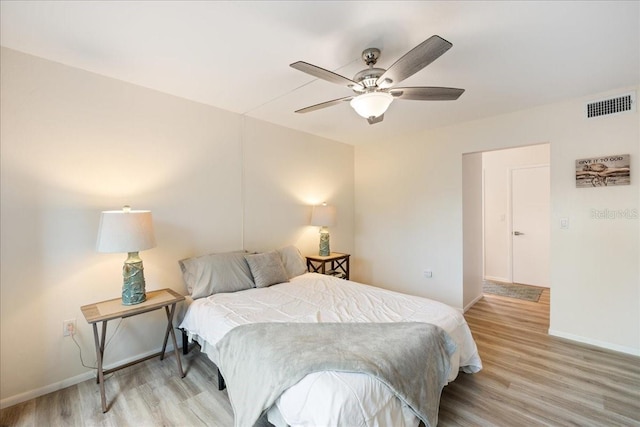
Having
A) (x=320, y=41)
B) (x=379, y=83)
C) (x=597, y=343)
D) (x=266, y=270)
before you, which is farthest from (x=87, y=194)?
(x=597, y=343)

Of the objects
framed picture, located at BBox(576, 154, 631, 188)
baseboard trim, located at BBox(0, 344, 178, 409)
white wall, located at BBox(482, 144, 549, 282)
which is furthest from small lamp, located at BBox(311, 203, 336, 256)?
white wall, located at BBox(482, 144, 549, 282)

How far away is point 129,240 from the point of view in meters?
2.06

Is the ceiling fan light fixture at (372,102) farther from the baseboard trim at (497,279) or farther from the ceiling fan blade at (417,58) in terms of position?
the baseboard trim at (497,279)

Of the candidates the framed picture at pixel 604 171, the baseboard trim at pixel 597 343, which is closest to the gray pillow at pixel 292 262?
the baseboard trim at pixel 597 343

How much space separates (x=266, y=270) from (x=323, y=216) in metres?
1.26

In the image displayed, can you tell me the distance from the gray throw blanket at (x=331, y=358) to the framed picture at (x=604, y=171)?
7.82 feet

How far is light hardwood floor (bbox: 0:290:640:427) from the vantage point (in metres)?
1.81

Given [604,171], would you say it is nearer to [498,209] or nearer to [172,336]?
[498,209]

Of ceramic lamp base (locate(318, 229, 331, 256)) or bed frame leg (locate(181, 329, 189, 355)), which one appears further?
ceramic lamp base (locate(318, 229, 331, 256))

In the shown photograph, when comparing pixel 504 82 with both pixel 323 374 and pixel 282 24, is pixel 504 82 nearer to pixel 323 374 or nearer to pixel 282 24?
pixel 282 24

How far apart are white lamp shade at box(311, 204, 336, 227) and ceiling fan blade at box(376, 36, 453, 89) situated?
224 cm

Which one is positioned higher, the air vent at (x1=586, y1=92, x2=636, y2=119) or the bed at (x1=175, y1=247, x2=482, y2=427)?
the air vent at (x1=586, y1=92, x2=636, y2=119)

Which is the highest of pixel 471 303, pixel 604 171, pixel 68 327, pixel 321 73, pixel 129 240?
pixel 321 73

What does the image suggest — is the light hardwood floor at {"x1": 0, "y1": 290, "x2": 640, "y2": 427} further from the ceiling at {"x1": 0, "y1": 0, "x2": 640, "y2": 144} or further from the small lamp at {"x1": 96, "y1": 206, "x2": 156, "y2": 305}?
the ceiling at {"x1": 0, "y1": 0, "x2": 640, "y2": 144}
